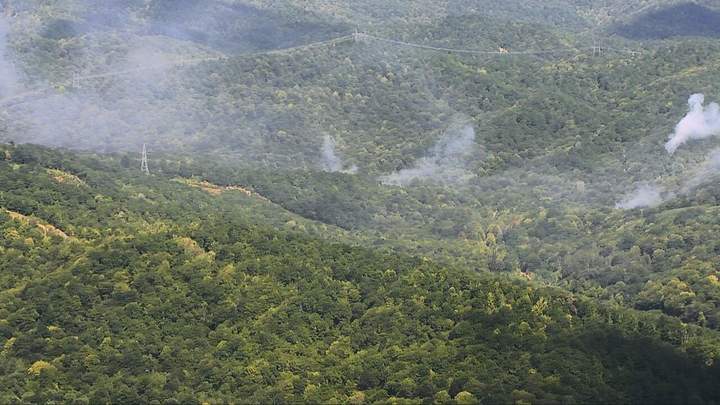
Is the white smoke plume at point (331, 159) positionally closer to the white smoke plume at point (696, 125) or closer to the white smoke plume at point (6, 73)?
the white smoke plume at point (696, 125)

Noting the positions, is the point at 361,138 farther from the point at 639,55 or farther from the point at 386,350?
the point at 386,350

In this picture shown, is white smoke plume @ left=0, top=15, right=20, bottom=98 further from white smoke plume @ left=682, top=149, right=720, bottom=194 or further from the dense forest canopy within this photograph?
white smoke plume @ left=682, top=149, right=720, bottom=194

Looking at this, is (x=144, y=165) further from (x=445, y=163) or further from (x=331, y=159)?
(x=445, y=163)

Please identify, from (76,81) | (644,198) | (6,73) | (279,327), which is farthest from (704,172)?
(6,73)

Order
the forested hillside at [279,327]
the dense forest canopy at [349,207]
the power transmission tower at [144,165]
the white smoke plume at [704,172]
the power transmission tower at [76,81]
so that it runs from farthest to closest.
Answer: the power transmission tower at [76,81] → the white smoke plume at [704,172] → the power transmission tower at [144,165] → the dense forest canopy at [349,207] → the forested hillside at [279,327]

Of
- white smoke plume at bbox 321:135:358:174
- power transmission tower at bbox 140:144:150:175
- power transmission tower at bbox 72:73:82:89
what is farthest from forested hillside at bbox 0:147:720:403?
power transmission tower at bbox 72:73:82:89

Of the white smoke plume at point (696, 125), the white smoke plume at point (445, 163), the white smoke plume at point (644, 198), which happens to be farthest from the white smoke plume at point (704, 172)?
the white smoke plume at point (445, 163)

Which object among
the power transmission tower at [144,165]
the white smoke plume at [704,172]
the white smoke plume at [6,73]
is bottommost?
the white smoke plume at [6,73]
